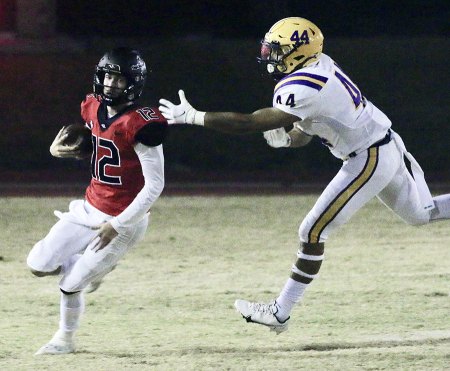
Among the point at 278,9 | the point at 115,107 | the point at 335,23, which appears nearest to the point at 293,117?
the point at 115,107

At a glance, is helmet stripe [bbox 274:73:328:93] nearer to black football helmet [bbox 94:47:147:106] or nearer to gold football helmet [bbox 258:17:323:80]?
gold football helmet [bbox 258:17:323:80]

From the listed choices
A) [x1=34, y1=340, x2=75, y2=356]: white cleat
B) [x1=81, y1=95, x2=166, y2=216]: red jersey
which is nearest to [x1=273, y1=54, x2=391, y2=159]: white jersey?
[x1=81, y1=95, x2=166, y2=216]: red jersey

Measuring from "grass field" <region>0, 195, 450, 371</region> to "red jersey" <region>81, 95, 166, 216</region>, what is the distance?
2.71 ft

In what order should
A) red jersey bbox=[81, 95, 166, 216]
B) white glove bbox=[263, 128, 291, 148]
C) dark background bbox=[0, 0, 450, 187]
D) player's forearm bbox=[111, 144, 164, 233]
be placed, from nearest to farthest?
player's forearm bbox=[111, 144, 164, 233]
red jersey bbox=[81, 95, 166, 216]
white glove bbox=[263, 128, 291, 148]
dark background bbox=[0, 0, 450, 187]

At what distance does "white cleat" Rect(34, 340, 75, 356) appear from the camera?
6.11 metres

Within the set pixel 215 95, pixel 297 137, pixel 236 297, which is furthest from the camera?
pixel 215 95

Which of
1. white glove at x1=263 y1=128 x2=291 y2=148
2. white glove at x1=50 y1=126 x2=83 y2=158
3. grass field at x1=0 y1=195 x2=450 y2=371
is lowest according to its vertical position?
grass field at x1=0 y1=195 x2=450 y2=371

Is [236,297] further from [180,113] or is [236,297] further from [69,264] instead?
[180,113]

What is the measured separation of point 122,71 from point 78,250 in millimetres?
983

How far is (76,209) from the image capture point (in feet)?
20.5

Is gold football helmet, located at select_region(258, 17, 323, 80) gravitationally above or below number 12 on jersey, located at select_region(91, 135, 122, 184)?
above

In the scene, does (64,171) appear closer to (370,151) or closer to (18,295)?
(18,295)

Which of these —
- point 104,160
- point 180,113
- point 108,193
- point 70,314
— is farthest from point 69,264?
point 180,113

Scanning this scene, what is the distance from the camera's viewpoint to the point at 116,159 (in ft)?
20.0
